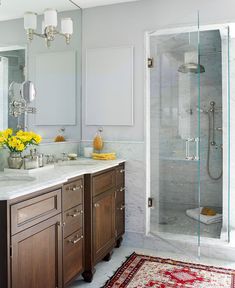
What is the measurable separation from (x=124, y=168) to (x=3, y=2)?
1814mm

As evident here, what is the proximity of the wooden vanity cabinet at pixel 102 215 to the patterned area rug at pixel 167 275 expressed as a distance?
0.21 meters

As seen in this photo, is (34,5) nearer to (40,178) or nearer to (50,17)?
(50,17)

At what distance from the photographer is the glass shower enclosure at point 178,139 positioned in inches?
124

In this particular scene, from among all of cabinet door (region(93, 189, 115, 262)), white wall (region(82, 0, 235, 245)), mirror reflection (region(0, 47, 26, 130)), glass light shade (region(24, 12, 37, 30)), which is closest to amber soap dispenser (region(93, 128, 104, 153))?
white wall (region(82, 0, 235, 245))

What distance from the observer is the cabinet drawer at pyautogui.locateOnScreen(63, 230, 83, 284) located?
2.17 meters

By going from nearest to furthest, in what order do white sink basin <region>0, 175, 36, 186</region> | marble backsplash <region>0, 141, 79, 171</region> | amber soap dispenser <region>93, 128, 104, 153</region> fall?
white sink basin <region>0, 175, 36, 186</region>, marble backsplash <region>0, 141, 79, 171</region>, amber soap dispenser <region>93, 128, 104, 153</region>

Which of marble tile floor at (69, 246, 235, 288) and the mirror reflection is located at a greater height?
the mirror reflection

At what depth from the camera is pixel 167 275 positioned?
8.52 ft

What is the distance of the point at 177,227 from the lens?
126 inches

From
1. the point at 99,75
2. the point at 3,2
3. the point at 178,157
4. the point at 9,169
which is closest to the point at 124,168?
the point at 178,157

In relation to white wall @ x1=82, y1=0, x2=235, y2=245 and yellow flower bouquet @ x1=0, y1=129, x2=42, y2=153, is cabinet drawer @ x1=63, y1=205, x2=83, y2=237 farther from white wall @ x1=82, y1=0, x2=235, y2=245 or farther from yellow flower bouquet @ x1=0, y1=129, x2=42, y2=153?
white wall @ x1=82, y1=0, x2=235, y2=245

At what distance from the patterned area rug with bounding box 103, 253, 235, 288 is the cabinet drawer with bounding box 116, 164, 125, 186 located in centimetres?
71

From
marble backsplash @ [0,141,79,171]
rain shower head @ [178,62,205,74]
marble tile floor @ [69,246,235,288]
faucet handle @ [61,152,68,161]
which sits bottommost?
marble tile floor @ [69,246,235,288]

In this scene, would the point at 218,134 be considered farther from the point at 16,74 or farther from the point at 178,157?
the point at 16,74
